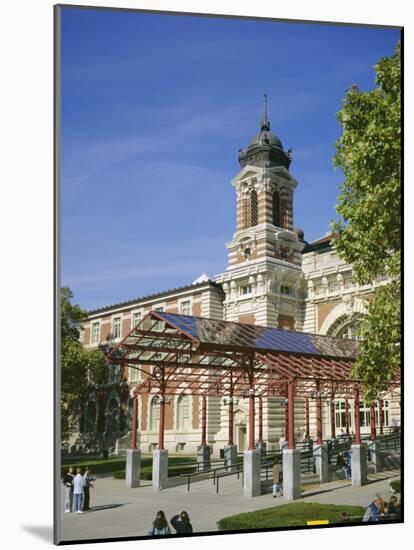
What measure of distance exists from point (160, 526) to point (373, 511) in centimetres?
597

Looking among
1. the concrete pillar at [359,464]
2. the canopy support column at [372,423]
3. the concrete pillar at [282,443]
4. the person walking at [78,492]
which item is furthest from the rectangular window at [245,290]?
the person walking at [78,492]

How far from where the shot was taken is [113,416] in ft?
69.7

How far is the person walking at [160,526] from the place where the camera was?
1808cm

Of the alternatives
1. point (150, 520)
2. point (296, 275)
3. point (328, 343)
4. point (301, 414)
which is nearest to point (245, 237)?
point (296, 275)

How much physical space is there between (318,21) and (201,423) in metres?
13.4

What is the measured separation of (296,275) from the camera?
24.8 m

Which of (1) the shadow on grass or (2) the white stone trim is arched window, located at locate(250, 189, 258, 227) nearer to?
(2) the white stone trim

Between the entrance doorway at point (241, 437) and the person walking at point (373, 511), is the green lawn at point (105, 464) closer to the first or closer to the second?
the entrance doorway at point (241, 437)

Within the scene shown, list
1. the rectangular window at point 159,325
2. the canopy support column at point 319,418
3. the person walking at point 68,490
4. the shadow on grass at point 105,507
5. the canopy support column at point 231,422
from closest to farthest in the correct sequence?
the person walking at point 68,490, the shadow on grass at point 105,507, the rectangular window at point 159,325, the canopy support column at point 319,418, the canopy support column at point 231,422

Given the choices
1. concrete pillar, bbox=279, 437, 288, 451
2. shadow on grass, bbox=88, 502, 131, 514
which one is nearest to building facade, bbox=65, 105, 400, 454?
concrete pillar, bbox=279, 437, 288, 451

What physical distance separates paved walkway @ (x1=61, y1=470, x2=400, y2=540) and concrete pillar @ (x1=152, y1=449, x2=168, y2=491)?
1.16ft

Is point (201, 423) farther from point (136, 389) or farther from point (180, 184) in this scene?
point (180, 184)

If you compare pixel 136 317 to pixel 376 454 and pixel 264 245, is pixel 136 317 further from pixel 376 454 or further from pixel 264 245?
pixel 376 454

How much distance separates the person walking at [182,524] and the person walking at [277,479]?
2.83 metres
